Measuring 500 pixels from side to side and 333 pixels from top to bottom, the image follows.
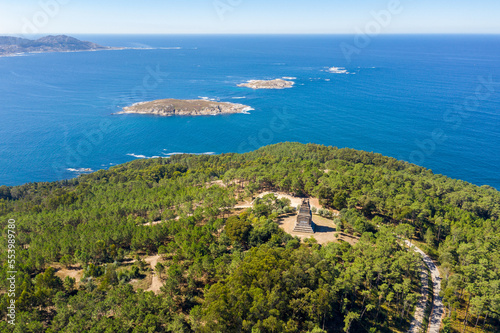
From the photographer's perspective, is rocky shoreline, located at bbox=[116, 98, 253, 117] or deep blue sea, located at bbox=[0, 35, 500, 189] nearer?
deep blue sea, located at bbox=[0, 35, 500, 189]

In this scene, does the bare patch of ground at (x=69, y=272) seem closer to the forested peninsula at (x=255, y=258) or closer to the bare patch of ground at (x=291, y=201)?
the forested peninsula at (x=255, y=258)

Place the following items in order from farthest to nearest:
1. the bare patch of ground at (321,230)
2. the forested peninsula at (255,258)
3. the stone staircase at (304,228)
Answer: the stone staircase at (304,228), the bare patch of ground at (321,230), the forested peninsula at (255,258)

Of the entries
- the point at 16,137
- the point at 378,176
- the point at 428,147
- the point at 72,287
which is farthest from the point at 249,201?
the point at 16,137

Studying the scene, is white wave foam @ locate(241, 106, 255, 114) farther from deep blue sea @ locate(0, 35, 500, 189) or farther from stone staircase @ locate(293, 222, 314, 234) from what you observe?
stone staircase @ locate(293, 222, 314, 234)

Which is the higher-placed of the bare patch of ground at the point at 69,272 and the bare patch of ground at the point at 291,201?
the bare patch of ground at the point at 291,201

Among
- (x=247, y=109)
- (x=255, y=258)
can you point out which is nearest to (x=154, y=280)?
(x=255, y=258)

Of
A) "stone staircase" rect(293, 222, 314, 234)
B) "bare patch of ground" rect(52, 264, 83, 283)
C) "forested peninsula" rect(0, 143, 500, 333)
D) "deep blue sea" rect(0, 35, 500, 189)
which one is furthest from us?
"deep blue sea" rect(0, 35, 500, 189)

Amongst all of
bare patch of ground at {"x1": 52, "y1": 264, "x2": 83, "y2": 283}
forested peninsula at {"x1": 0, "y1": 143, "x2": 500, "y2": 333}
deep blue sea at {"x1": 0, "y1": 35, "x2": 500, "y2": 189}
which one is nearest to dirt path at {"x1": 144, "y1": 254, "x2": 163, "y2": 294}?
forested peninsula at {"x1": 0, "y1": 143, "x2": 500, "y2": 333}

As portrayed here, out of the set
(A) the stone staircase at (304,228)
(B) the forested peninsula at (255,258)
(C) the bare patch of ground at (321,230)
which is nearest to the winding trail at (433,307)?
(B) the forested peninsula at (255,258)

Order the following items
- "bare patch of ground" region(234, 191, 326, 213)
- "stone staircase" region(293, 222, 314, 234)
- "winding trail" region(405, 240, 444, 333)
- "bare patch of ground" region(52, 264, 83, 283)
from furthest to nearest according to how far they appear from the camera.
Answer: "bare patch of ground" region(234, 191, 326, 213), "stone staircase" region(293, 222, 314, 234), "bare patch of ground" region(52, 264, 83, 283), "winding trail" region(405, 240, 444, 333)
